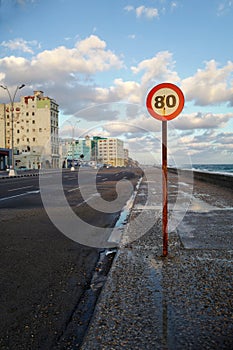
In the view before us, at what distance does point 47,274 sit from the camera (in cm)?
394

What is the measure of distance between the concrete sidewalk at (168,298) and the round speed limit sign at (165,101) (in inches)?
89.5

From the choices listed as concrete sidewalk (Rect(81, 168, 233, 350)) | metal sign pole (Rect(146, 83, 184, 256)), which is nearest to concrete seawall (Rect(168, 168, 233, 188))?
concrete sidewalk (Rect(81, 168, 233, 350))

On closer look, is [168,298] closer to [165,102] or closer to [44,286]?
[44,286]

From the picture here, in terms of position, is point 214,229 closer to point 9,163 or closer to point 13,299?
point 13,299

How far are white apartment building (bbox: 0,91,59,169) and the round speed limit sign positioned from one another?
308 ft

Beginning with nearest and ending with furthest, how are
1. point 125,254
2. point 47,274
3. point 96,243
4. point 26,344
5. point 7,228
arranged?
point 26,344, point 47,274, point 125,254, point 96,243, point 7,228

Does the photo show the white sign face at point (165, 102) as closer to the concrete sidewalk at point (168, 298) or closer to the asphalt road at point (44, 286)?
the concrete sidewalk at point (168, 298)

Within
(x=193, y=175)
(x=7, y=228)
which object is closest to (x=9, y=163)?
(x=193, y=175)

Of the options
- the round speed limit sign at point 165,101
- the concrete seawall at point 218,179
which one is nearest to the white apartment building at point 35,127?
the concrete seawall at point 218,179

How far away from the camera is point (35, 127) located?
100m

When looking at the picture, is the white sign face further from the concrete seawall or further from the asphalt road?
the concrete seawall

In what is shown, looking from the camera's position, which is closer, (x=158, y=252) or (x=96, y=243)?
(x=158, y=252)

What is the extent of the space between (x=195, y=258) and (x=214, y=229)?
209cm

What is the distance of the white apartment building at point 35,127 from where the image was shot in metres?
98.5
